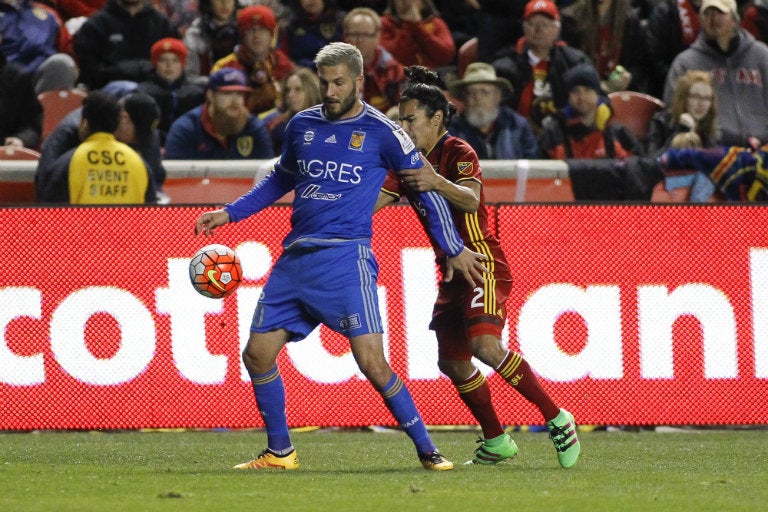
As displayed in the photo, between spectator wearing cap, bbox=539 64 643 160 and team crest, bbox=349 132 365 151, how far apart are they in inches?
220

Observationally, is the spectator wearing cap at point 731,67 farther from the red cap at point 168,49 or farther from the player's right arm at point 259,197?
the player's right arm at point 259,197

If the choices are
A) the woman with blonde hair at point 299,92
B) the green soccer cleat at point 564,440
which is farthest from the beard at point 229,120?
the green soccer cleat at point 564,440

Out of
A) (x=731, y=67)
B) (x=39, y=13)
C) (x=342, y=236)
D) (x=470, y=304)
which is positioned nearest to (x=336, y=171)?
(x=342, y=236)

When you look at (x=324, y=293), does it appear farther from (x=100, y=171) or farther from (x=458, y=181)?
(x=100, y=171)

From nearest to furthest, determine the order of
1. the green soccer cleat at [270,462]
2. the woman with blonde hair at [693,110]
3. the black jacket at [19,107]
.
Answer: the green soccer cleat at [270,462] < the woman with blonde hair at [693,110] < the black jacket at [19,107]

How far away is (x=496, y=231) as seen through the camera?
10.7 metres

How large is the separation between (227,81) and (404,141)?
5.45 metres

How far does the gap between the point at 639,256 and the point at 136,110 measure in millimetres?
4420

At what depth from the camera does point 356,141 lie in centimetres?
768

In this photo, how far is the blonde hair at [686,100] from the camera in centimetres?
1297

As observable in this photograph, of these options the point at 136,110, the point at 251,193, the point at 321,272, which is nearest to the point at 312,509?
the point at 321,272

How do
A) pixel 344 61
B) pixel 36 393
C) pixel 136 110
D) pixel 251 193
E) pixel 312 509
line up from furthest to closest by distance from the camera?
pixel 136 110
pixel 36 393
pixel 251 193
pixel 344 61
pixel 312 509

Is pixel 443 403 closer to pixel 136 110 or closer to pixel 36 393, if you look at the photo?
pixel 36 393

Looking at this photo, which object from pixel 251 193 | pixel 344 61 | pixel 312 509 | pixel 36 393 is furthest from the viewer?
pixel 36 393
